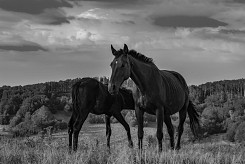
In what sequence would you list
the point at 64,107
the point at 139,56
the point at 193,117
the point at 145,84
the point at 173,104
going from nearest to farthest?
the point at 145,84
the point at 139,56
the point at 173,104
the point at 193,117
the point at 64,107

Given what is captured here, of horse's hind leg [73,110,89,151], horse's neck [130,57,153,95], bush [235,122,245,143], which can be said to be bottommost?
bush [235,122,245,143]

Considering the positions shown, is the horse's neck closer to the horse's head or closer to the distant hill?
the horse's head

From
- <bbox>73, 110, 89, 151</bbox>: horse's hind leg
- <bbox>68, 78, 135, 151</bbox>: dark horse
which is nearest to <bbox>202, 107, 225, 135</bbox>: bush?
<bbox>68, 78, 135, 151</bbox>: dark horse

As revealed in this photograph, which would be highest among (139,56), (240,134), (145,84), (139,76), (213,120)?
(139,56)

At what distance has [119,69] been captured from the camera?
8.31 metres

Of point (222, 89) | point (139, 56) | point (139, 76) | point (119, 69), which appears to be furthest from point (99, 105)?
point (222, 89)

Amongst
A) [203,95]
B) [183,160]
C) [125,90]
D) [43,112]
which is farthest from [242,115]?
[183,160]

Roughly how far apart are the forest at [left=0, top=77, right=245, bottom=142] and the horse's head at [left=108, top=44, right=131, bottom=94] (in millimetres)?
30025

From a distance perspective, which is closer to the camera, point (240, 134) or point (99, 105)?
point (99, 105)

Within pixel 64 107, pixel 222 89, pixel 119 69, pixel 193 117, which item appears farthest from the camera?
pixel 222 89

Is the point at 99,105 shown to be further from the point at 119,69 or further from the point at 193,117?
the point at 119,69

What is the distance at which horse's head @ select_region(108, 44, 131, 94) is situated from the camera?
26.7ft

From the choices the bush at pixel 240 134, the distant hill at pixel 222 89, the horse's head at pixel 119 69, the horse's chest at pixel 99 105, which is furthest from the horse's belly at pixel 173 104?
the distant hill at pixel 222 89

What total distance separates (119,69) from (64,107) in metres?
49.5
